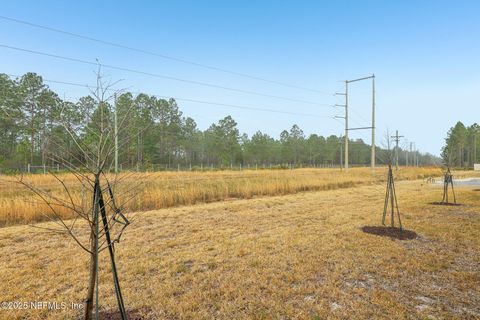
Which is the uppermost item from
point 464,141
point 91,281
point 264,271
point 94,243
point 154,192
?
point 464,141

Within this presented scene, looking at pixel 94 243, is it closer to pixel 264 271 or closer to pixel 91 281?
pixel 91 281

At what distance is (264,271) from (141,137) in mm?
5583

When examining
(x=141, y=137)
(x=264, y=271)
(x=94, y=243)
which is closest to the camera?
(x=94, y=243)

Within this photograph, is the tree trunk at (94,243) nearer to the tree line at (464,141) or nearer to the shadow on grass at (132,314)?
the shadow on grass at (132,314)

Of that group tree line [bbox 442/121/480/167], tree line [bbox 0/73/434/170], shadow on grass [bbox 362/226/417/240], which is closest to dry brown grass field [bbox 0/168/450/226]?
tree line [bbox 0/73/434/170]

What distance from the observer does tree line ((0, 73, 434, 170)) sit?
7.70 ft

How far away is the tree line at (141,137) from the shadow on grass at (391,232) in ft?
6.02

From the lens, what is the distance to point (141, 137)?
24.8 ft

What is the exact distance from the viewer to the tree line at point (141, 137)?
2.35m

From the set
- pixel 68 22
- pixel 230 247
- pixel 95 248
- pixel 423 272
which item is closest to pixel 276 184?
pixel 230 247

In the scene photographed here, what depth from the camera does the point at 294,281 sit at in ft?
10.5

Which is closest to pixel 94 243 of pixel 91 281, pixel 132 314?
pixel 91 281

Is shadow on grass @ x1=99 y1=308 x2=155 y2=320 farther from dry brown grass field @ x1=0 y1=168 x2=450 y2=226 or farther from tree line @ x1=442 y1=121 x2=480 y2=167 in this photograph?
tree line @ x1=442 y1=121 x2=480 y2=167

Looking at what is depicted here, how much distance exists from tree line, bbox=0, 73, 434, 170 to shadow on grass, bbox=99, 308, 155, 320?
1.44 meters
